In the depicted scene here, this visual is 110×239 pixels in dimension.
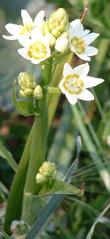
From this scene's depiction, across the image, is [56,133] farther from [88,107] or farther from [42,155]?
[42,155]

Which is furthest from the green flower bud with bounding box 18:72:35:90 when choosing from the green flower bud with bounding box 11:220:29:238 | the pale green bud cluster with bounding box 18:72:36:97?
the green flower bud with bounding box 11:220:29:238

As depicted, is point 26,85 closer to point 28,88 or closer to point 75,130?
point 28,88

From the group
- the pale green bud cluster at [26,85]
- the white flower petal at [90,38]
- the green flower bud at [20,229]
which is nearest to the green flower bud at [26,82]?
the pale green bud cluster at [26,85]

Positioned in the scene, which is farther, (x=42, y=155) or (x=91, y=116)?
(x=91, y=116)

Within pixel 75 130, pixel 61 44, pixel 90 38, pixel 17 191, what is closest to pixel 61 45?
pixel 61 44

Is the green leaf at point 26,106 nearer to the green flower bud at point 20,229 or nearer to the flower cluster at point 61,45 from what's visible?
the flower cluster at point 61,45

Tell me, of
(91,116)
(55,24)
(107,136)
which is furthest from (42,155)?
(91,116)

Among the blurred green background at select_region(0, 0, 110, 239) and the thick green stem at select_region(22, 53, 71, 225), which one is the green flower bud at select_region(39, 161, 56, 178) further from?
the blurred green background at select_region(0, 0, 110, 239)
